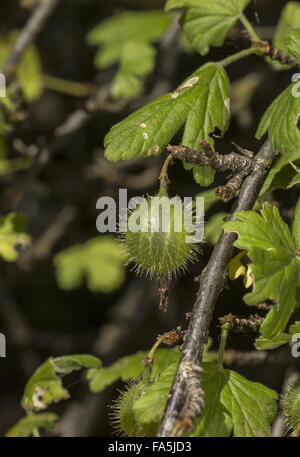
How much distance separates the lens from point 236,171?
2479 millimetres

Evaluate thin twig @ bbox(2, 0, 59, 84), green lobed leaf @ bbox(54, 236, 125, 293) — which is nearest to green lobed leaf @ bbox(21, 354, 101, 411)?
thin twig @ bbox(2, 0, 59, 84)

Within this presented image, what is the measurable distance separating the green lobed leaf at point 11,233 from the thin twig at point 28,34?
106 cm

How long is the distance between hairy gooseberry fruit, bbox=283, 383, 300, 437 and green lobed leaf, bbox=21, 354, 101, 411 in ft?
3.04

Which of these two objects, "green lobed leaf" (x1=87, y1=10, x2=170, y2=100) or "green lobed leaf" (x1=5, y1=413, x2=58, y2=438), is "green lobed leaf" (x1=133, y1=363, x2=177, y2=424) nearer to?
"green lobed leaf" (x1=5, y1=413, x2=58, y2=438)

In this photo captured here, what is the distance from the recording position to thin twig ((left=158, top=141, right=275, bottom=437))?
5.76ft

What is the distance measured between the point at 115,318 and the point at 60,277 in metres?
0.56

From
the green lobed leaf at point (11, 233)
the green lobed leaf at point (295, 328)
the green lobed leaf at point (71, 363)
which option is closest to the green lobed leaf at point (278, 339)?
the green lobed leaf at point (295, 328)

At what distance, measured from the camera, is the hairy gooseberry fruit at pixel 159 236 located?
232 centimetres

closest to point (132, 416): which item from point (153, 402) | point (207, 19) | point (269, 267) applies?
point (153, 402)

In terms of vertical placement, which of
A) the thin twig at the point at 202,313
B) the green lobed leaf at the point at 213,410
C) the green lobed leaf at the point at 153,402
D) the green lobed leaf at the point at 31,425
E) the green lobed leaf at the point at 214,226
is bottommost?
the green lobed leaf at the point at 31,425

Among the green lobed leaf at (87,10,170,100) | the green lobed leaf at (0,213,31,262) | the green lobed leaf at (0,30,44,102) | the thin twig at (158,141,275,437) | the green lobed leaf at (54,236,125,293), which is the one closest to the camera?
the thin twig at (158,141,275,437)

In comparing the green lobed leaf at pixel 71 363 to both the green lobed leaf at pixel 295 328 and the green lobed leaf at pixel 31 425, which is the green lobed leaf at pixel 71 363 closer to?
the green lobed leaf at pixel 31 425

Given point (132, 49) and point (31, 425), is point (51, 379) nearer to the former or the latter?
point (31, 425)

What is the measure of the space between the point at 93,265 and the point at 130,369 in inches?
95.8
